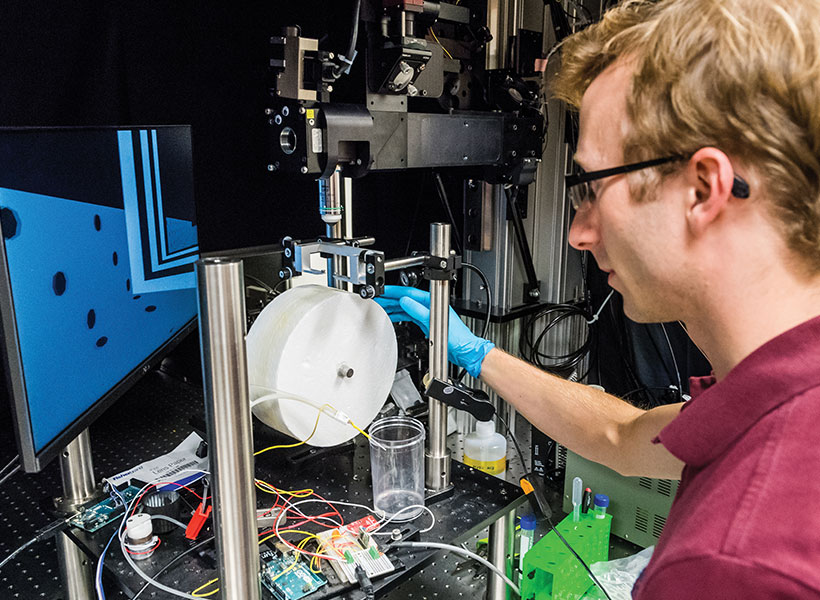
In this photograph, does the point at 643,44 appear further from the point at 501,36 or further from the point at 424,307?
the point at 501,36

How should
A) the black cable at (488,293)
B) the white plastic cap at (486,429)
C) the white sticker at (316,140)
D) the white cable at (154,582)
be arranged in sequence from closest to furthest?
the white cable at (154,582) < the white sticker at (316,140) < the white plastic cap at (486,429) < the black cable at (488,293)

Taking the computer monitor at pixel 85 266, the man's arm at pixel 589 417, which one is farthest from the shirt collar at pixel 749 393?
Result: the computer monitor at pixel 85 266

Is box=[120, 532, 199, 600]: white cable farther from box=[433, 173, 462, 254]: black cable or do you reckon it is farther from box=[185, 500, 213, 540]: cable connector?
box=[433, 173, 462, 254]: black cable

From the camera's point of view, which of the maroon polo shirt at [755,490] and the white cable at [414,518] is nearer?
the maroon polo shirt at [755,490]

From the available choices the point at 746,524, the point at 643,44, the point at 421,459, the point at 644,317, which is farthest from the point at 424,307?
the point at 746,524

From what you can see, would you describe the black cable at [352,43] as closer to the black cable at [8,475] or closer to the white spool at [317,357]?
the white spool at [317,357]

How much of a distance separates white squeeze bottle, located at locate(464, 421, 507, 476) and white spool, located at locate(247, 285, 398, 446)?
0.86m

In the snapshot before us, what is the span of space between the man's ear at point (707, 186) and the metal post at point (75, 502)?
102 centimetres

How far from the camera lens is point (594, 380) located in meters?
2.28

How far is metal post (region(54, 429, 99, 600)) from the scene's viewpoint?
1071 millimetres

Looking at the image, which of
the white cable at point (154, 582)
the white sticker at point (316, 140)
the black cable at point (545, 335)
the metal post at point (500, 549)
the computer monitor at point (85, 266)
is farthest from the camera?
the black cable at point (545, 335)

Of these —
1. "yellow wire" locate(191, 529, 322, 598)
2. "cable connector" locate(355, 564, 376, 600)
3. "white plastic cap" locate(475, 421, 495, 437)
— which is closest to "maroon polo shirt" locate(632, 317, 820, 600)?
"cable connector" locate(355, 564, 376, 600)

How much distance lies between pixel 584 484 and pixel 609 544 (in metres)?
0.18

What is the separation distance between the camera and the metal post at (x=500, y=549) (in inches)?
47.9
